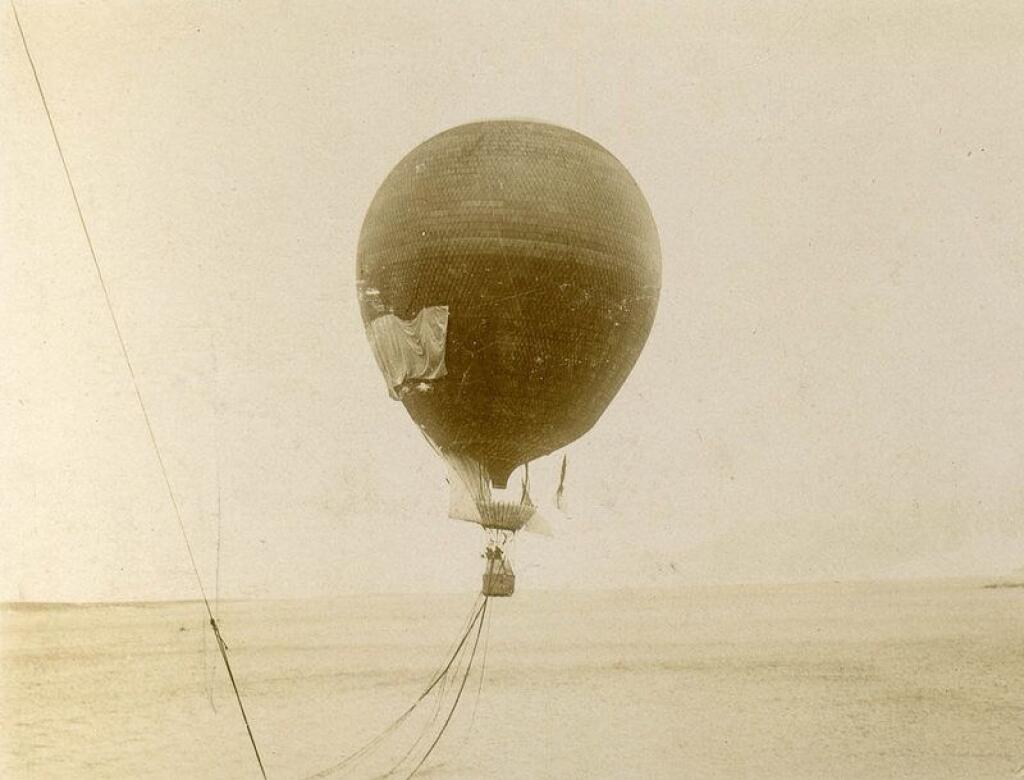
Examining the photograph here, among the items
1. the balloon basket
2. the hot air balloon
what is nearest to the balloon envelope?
the hot air balloon

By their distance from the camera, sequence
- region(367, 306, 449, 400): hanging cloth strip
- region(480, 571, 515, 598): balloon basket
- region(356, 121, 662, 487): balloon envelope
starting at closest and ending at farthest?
region(356, 121, 662, 487): balloon envelope < region(367, 306, 449, 400): hanging cloth strip < region(480, 571, 515, 598): balloon basket

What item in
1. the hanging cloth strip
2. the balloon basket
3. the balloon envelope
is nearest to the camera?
the balloon envelope

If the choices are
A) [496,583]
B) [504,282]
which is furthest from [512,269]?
[496,583]

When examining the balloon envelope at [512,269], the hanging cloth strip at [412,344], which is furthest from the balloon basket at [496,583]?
the hanging cloth strip at [412,344]

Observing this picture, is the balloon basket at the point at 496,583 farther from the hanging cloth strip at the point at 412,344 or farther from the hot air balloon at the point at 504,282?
the hanging cloth strip at the point at 412,344

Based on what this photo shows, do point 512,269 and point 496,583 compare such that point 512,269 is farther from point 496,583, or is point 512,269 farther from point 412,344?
point 496,583

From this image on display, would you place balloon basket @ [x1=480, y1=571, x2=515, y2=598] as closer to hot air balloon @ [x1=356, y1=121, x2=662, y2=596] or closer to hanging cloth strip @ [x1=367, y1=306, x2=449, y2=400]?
hot air balloon @ [x1=356, y1=121, x2=662, y2=596]
